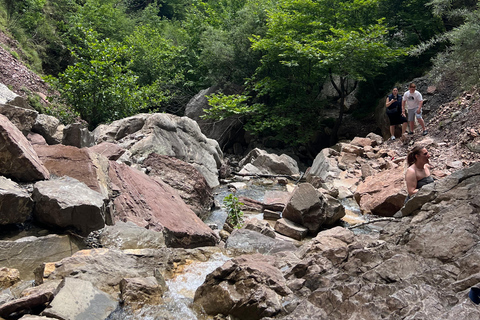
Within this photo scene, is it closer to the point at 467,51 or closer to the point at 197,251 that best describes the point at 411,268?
the point at 197,251

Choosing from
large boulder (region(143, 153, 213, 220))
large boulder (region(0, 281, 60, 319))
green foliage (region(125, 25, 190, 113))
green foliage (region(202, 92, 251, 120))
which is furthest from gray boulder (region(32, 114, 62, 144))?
green foliage (region(125, 25, 190, 113))

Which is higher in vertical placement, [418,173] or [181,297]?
[418,173]

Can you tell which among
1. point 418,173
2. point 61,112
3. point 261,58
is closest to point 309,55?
point 261,58

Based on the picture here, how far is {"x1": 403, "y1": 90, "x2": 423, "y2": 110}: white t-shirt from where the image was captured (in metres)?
11.4

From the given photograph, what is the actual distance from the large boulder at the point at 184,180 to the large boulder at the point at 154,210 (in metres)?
1.49

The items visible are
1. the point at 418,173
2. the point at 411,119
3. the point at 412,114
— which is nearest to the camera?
the point at 418,173

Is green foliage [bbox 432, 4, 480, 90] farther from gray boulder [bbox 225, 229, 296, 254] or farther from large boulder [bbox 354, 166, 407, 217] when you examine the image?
gray boulder [bbox 225, 229, 296, 254]

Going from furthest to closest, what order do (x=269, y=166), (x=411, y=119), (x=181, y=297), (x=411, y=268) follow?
(x=269, y=166) < (x=411, y=119) < (x=181, y=297) < (x=411, y=268)

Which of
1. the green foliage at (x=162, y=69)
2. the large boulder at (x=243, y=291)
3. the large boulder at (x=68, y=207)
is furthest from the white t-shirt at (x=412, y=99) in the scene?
the green foliage at (x=162, y=69)

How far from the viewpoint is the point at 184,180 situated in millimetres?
8742

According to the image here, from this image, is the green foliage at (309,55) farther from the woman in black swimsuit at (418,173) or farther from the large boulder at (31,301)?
the large boulder at (31,301)

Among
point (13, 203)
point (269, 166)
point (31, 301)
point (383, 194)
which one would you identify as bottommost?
point (269, 166)

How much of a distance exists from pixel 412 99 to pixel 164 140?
7.49 m

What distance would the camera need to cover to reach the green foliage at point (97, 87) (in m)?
12.3
